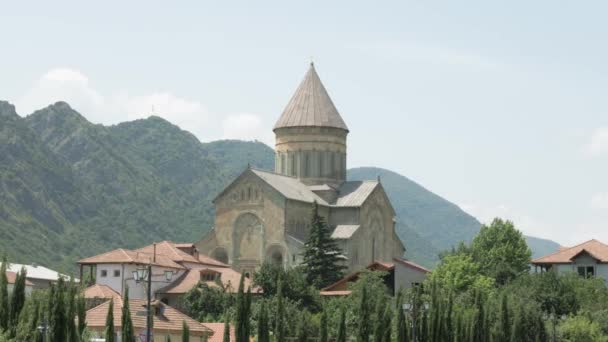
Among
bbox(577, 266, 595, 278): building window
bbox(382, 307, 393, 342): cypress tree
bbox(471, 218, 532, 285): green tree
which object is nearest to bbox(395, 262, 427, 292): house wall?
bbox(471, 218, 532, 285): green tree

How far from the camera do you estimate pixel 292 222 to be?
79812mm

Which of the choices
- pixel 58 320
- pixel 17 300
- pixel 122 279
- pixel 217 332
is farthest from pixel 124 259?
pixel 58 320

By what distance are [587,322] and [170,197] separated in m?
95.7

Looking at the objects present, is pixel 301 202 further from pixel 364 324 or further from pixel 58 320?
pixel 58 320

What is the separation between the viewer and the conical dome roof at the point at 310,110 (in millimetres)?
84875

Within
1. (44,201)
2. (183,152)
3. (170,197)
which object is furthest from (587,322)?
(183,152)

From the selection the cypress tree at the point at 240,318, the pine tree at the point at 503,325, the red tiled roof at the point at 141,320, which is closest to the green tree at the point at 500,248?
the pine tree at the point at 503,325

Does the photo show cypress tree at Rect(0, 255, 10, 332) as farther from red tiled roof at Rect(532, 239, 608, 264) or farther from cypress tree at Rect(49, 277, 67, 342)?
red tiled roof at Rect(532, 239, 608, 264)

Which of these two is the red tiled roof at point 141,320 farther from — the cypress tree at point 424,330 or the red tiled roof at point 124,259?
the red tiled roof at point 124,259

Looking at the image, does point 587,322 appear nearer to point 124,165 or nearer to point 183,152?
point 124,165

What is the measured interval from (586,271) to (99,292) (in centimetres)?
3458

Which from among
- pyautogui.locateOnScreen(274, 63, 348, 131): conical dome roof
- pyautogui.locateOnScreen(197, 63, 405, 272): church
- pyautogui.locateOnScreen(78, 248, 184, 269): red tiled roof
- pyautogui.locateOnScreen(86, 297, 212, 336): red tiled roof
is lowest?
pyautogui.locateOnScreen(86, 297, 212, 336): red tiled roof

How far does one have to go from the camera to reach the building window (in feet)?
263

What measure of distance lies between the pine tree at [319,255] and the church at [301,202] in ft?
6.51
